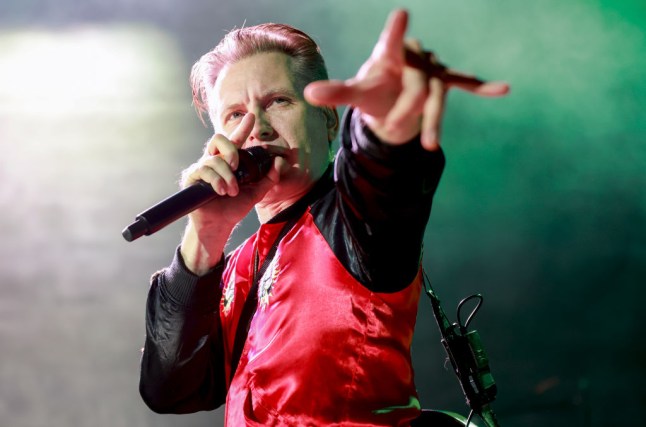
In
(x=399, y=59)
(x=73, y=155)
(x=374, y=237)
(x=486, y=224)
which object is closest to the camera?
(x=399, y=59)

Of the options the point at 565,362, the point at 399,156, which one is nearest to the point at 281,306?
the point at 399,156

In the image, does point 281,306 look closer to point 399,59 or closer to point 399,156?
point 399,156

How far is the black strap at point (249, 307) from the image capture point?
119 cm

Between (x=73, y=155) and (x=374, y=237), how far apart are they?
103 inches

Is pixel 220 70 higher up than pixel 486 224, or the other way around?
pixel 220 70

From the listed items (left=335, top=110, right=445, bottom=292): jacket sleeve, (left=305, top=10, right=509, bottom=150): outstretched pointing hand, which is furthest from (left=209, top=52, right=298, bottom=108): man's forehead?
(left=305, top=10, right=509, bottom=150): outstretched pointing hand

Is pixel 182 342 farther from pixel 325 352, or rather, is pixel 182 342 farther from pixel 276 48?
pixel 276 48

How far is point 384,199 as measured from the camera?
833 mm

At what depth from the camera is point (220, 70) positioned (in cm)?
148

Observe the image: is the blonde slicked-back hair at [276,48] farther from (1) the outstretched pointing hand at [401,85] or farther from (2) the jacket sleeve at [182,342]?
(1) the outstretched pointing hand at [401,85]

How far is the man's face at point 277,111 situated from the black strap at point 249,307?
129mm

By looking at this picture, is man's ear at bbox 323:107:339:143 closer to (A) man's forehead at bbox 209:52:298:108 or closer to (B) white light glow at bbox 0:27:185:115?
(A) man's forehead at bbox 209:52:298:108

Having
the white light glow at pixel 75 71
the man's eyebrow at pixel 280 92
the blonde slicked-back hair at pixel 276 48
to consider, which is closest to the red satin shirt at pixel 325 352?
the man's eyebrow at pixel 280 92

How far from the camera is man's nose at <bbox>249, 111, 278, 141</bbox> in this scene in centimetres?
124
